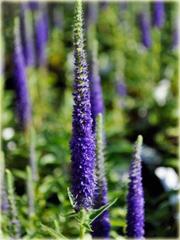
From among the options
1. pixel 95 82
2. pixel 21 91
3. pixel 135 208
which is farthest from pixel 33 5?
pixel 135 208

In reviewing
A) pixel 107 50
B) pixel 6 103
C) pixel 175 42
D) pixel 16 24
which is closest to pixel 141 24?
pixel 175 42

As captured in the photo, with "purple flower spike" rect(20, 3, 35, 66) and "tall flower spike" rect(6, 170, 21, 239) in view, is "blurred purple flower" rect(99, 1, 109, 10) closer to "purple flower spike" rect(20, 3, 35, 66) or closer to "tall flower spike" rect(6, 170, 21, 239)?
"purple flower spike" rect(20, 3, 35, 66)

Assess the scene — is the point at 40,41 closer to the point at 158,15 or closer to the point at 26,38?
the point at 26,38

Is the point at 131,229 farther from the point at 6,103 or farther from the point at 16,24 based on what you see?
the point at 6,103

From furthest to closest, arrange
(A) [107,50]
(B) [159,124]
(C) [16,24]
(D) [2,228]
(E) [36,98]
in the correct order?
(A) [107,50] → (E) [36,98] → (B) [159,124] → (C) [16,24] → (D) [2,228]

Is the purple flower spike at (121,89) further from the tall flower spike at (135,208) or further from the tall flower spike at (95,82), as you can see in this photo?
the tall flower spike at (135,208)
